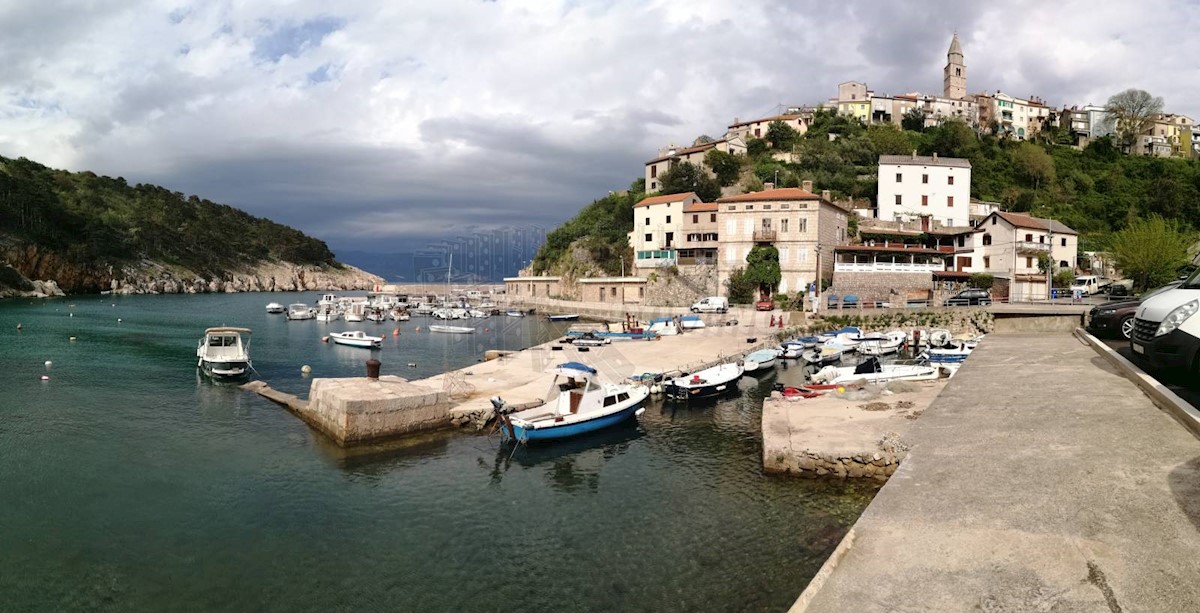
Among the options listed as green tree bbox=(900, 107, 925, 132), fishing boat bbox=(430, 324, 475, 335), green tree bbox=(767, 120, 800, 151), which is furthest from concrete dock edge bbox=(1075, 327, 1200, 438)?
green tree bbox=(900, 107, 925, 132)

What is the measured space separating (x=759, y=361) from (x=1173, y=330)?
28.6m

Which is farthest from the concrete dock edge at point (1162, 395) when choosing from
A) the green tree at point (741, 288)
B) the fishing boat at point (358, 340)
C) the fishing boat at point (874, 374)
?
the fishing boat at point (358, 340)

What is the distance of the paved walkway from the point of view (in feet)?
15.8

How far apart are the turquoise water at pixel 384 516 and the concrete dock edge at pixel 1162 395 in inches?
258

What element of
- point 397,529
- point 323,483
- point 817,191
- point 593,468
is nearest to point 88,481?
point 323,483

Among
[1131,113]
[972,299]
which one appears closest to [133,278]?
[972,299]

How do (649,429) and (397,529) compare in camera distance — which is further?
(649,429)

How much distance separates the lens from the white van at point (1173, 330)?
8680 mm

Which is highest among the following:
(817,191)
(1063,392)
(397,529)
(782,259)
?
(817,191)

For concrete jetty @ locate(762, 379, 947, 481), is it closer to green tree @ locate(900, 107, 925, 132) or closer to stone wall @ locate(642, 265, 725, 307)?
stone wall @ locate(642, 265, 725, 307)

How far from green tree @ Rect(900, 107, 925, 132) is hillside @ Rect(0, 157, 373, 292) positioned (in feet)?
440

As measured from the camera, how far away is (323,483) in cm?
1845

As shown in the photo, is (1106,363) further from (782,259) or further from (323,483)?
(782,259)

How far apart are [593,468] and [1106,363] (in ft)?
44.5
